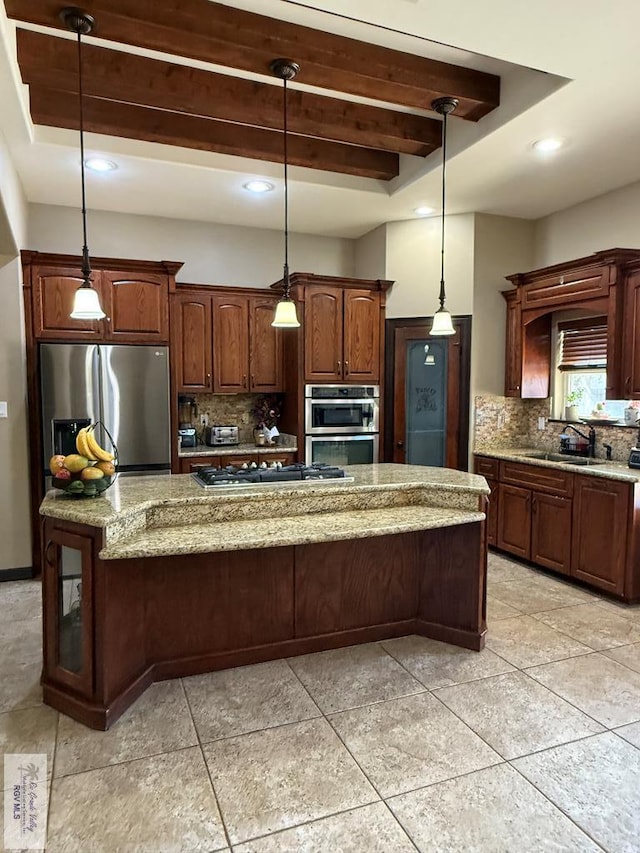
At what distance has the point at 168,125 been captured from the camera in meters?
3.47

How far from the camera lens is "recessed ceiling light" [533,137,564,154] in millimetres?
3371

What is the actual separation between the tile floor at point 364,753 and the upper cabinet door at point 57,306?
85.7 inches

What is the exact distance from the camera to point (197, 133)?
3543 millimetres

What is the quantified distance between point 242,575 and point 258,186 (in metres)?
2.96

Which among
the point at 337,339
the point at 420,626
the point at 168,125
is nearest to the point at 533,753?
the point at 420,626

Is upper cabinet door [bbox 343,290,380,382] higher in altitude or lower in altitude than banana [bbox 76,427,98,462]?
higher

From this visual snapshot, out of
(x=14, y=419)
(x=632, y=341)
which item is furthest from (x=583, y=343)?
(x=14, y=419)

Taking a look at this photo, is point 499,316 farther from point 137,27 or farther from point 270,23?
point 137,27

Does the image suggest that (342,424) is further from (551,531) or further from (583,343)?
(583,343)

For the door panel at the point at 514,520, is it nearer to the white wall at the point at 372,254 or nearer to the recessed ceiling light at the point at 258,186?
the white wall at the point at 372,254

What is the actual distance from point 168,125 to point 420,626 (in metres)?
3.48

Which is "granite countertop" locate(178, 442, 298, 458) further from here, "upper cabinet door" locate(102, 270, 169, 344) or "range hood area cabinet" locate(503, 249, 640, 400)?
"range hood area cabinet" locate(503, 249, 640, 400)

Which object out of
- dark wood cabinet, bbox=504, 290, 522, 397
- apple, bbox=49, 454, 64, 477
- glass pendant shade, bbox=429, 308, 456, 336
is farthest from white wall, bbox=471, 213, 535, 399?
apple, bbox=49, 454, 64, 477

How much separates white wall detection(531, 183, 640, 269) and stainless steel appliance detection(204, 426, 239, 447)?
10.4 ft
